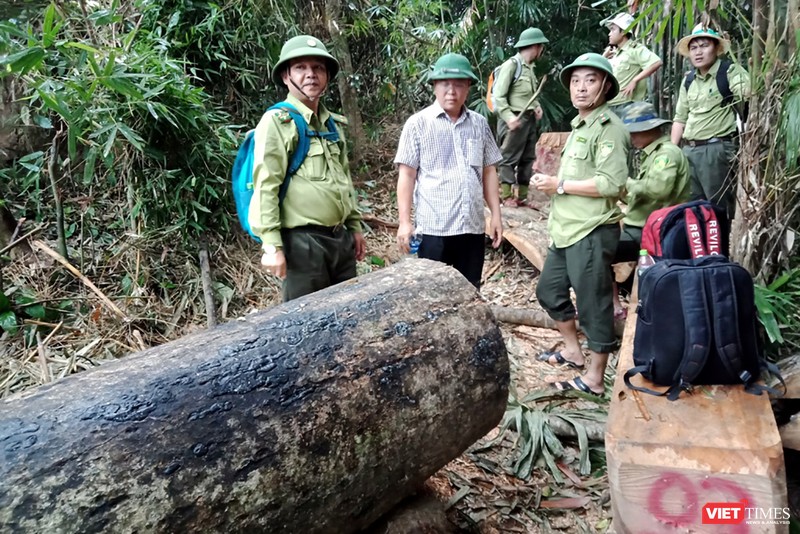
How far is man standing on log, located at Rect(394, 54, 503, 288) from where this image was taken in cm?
318

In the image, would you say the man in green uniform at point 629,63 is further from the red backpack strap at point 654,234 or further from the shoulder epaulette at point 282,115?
the shoulder epaulette at point 282,115

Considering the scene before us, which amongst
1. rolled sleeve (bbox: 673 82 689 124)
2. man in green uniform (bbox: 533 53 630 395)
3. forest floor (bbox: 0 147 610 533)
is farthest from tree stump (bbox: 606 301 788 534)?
rolled sleeve (bbox: 673 82 689 124)

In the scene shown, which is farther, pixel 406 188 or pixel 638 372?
pixel 406 188

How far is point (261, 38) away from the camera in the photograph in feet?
18.5

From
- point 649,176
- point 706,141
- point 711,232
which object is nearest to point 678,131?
point 706,141

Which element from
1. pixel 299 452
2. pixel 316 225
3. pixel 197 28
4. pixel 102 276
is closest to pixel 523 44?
pixel 197 28

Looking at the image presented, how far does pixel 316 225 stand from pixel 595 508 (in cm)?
199

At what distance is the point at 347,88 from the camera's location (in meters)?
7.29

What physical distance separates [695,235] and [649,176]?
91cm

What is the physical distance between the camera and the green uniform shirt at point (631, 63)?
18.7 ft

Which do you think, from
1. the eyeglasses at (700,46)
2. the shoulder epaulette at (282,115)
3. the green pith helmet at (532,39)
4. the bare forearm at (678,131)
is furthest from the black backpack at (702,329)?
the green pith helmet at (532,39)

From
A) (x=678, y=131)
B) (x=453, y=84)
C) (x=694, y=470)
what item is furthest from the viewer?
(x=678, y=131)

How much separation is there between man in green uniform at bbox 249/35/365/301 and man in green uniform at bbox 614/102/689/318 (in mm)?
1840

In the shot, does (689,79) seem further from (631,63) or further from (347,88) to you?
(347,88)
